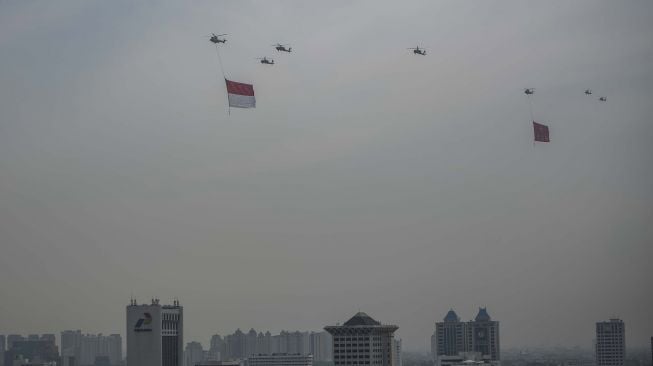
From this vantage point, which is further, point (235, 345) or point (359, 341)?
point (235, 345)

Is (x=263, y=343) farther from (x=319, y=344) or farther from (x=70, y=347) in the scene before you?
(x=70, y=347)

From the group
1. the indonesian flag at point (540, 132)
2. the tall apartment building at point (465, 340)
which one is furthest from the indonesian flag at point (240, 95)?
the tall apartment building at point (465, 340)

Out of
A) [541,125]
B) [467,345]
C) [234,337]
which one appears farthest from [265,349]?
[541,125]

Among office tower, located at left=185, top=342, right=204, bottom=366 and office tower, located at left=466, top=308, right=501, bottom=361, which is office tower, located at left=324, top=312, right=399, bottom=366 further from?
office tower, located at left=466, top=308, right=501, bottom=361

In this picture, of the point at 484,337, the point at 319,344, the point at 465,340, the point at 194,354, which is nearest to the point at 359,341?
the point at 194,354

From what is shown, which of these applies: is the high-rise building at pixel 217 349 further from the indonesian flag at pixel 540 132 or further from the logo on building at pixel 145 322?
the indonesian flag at pixel 540 132
